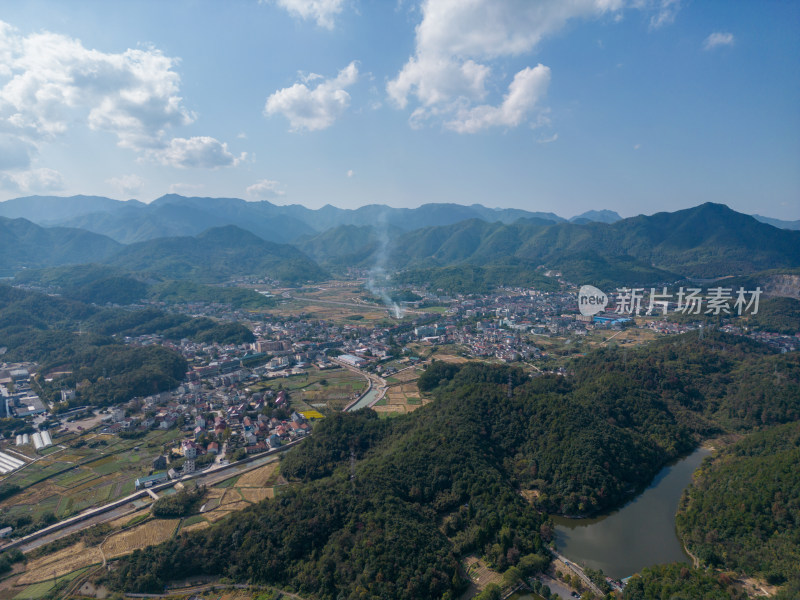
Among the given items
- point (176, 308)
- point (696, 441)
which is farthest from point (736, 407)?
point (176, 308)

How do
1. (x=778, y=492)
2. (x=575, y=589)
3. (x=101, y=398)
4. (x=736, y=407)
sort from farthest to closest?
(x=101, y=398)
(x=736, y=407)
(x=778, y=492)
(x=575, y=589)

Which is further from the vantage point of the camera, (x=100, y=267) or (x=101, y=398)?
(x=100, y=267)

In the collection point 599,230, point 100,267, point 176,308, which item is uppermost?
point 599,230

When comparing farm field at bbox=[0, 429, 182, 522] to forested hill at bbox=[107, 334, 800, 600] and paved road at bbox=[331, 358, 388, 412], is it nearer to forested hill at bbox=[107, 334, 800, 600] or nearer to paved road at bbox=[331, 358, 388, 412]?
forested hill at bbox=[107, 334, 800, 600]

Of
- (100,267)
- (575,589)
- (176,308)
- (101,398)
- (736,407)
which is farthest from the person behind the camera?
(100,267)

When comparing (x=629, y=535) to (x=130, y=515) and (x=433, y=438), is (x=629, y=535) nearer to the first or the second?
(x=433, y=438)

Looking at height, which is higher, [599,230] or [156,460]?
[599,230]

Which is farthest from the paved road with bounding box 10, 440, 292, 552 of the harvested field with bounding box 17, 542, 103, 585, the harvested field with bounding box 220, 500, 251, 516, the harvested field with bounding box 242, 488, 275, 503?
the harvested field with bounding box 220, 500, 251, 516
